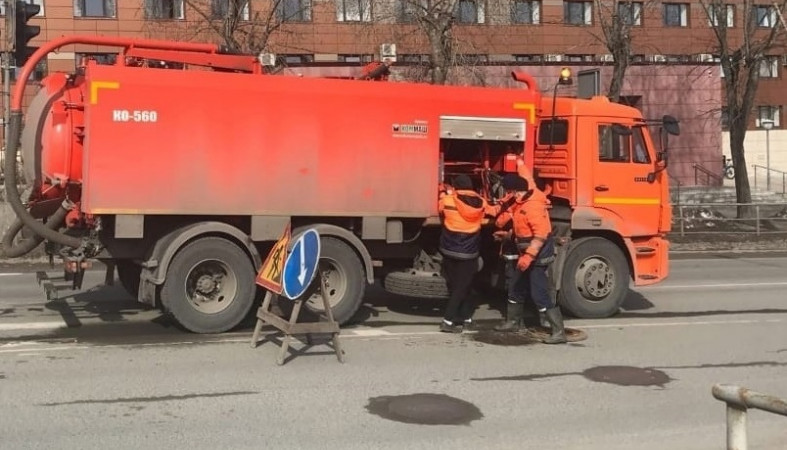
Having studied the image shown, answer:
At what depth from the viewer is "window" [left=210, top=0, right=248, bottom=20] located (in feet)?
67.6

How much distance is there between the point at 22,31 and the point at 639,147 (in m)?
8.58

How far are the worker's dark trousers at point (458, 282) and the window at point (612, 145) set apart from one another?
2551mm

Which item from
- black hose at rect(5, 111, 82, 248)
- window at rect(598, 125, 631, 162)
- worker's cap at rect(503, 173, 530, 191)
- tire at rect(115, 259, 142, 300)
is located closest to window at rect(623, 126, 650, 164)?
window at rect(598, 125, 631, 162)

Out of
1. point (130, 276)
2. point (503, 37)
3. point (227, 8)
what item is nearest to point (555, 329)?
point (130, 276)

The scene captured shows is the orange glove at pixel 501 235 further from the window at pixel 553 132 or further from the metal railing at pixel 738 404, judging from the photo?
the metal railing at pixel 738 404

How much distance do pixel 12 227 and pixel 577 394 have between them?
21.9ft

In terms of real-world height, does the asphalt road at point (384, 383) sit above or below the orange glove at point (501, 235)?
below

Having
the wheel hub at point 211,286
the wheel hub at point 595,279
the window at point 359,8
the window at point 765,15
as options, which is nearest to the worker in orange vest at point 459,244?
the wheel hub at point 595,279

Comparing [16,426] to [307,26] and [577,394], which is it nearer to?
[577,394]

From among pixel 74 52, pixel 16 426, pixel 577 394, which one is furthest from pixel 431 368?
pixel 74 52

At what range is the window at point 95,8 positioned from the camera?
3894 cm

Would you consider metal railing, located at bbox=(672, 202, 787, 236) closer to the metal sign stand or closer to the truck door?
the truck door

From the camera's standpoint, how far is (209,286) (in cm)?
862

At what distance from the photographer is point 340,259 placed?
8.94 metres
